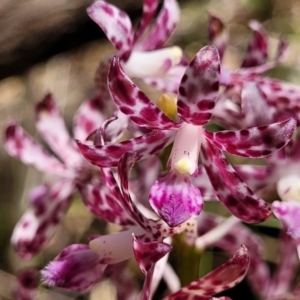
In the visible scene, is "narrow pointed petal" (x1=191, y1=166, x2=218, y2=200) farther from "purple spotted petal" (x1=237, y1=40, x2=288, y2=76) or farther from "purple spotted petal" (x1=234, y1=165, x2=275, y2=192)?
"purple spotted petal" (x1=237, y1=40, x2=288, y2=76)

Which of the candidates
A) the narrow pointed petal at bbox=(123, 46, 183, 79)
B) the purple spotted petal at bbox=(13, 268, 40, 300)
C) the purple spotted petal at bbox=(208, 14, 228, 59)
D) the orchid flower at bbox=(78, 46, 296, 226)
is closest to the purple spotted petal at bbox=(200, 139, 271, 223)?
the orchid flower at bbox=(78, 46, 296, 226)

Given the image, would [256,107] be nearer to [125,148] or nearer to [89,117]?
[125,148]

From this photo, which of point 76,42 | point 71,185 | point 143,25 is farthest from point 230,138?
point 76,42

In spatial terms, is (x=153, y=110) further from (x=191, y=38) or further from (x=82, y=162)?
(x=191, y=38)

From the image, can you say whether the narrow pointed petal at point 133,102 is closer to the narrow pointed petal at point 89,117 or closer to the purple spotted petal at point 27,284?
the narrow pointed petal at point 89,117

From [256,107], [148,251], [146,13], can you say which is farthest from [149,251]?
[146,13]

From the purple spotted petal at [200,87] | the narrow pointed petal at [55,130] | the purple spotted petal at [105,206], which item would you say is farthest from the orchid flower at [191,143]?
the narrow pointed petal at [55,130]
